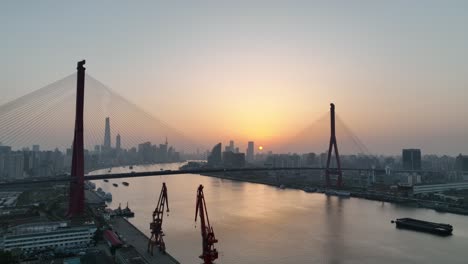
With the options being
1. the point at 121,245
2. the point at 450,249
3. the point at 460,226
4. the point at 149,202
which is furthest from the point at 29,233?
the point at 460,226

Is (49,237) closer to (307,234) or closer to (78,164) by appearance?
(78,164)

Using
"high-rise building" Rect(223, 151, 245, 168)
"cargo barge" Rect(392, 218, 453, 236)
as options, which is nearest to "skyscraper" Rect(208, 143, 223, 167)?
"high-rise building" Rect(223, 151, 245, 168)

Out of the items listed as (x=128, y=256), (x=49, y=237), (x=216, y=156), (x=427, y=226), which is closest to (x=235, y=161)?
(x=216, y=156)

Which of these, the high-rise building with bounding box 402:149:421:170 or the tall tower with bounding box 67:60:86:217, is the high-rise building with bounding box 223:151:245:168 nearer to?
the high-rise building with bounding box 402:149:421:170

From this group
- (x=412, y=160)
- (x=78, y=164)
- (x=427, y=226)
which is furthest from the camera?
(x=412, y=160)

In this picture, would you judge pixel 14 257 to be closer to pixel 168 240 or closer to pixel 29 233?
pixel 29 233

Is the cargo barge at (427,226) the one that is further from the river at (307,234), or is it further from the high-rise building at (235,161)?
the high-rise building at (235,161)
